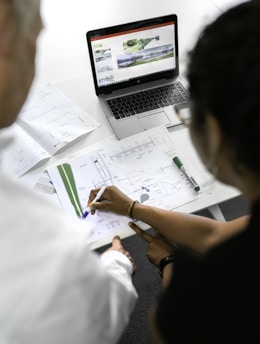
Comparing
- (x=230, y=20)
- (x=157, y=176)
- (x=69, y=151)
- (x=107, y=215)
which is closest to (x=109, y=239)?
(x=107, y=215)

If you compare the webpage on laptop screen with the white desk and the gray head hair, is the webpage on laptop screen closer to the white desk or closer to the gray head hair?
the white desk

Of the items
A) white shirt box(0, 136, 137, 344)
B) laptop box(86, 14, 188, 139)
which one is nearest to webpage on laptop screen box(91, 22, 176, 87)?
laptop box(86, 14, 188, 139)

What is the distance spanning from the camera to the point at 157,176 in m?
1.14

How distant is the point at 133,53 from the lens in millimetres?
1321

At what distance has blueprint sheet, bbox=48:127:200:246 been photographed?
3.54 feet

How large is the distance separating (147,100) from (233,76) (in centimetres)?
80

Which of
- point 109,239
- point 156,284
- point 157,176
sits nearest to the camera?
point 109,239

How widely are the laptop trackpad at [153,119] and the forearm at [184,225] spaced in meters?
0.33

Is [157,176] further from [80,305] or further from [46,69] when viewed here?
[46,69]

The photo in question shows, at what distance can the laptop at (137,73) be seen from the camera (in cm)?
128

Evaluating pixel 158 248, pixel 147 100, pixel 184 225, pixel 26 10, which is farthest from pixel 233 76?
pixel 147 100

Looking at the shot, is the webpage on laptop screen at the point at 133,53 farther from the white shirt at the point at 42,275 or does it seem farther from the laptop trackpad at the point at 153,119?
the white shirt at the point at 42,275

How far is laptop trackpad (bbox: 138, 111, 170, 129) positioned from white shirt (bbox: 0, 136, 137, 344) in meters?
0.65

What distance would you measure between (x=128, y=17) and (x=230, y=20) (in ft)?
3.90
